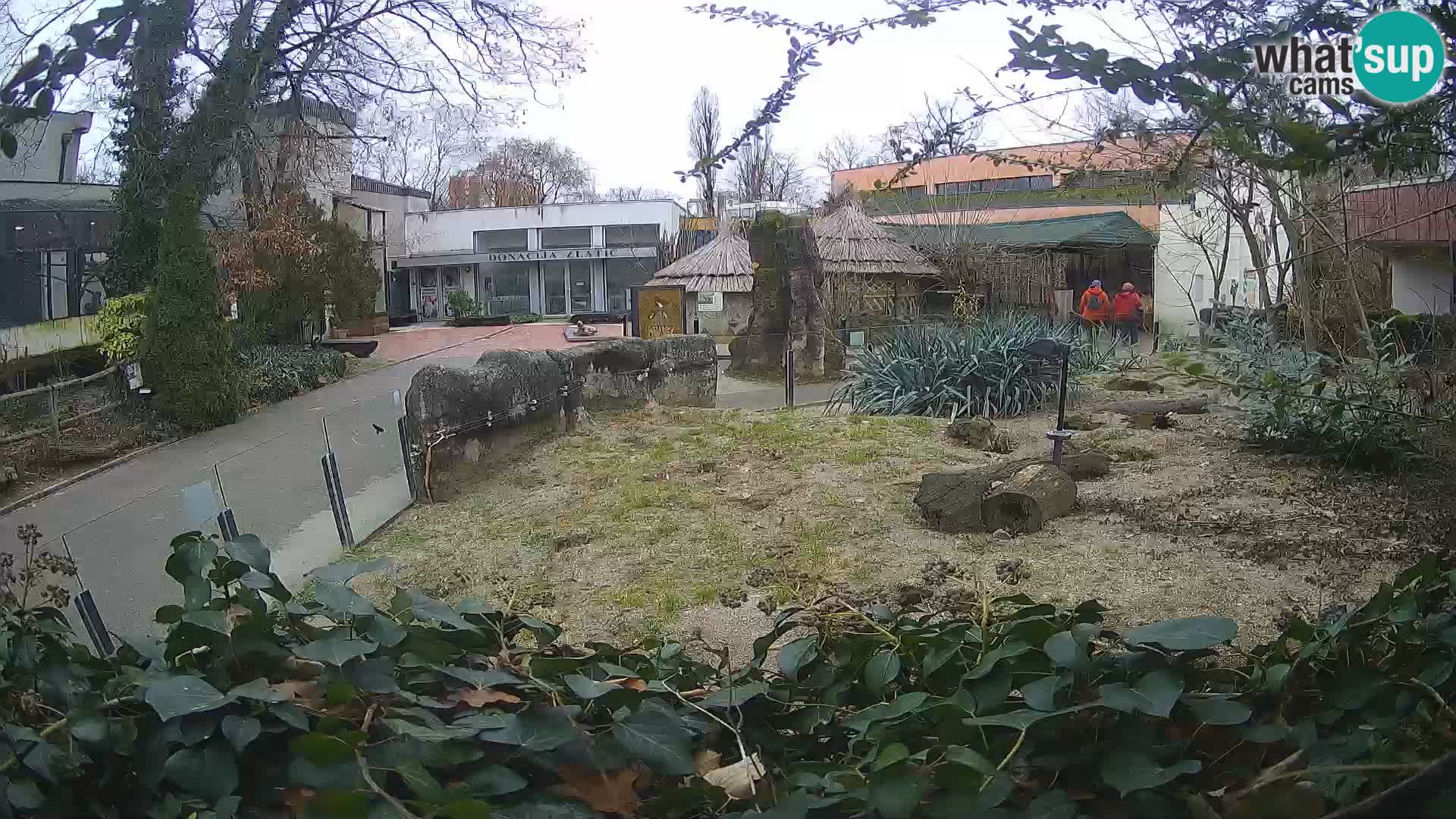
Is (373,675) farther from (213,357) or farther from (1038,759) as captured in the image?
(213,357)

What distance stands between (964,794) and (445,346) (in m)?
22.6

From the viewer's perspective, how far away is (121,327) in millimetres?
13070

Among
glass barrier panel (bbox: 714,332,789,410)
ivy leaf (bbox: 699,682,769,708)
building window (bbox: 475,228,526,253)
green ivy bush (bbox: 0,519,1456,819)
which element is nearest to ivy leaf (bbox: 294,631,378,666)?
green ivy bush (bbox: 0,519,1456,819)

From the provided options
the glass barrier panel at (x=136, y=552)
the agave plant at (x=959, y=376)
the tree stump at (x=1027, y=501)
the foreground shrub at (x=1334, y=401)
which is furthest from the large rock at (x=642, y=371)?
the glass barrier panel at (x=136, y=552)

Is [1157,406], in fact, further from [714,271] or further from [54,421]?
[714,271]

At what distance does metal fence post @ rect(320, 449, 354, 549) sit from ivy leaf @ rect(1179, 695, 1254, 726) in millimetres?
4626

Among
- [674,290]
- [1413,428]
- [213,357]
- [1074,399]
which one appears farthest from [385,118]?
[1413,428]

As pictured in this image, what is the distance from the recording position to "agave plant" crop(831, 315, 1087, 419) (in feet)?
35.4

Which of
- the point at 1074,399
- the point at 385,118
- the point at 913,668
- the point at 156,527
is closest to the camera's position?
the point at 913,668

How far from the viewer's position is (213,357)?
13016 millimetres

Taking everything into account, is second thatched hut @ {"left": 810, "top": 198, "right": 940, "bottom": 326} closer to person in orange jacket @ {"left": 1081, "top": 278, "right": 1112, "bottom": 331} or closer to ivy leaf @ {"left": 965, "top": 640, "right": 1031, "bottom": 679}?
person in orange jacket @ {"left": 1081, "top": 278, "right": 1112, "bottom": 331}

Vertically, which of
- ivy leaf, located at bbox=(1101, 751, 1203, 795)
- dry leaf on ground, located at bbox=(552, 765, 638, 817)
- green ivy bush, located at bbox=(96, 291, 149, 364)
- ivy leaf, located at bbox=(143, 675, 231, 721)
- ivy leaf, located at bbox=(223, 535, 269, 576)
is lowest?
dry leaf on ground, located at bbox=(552, 765, 638, 817)

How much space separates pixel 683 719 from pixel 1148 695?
2.43 feet

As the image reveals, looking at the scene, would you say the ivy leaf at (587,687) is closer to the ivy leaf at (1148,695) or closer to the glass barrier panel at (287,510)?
the ivy leaf at (1148,695)
